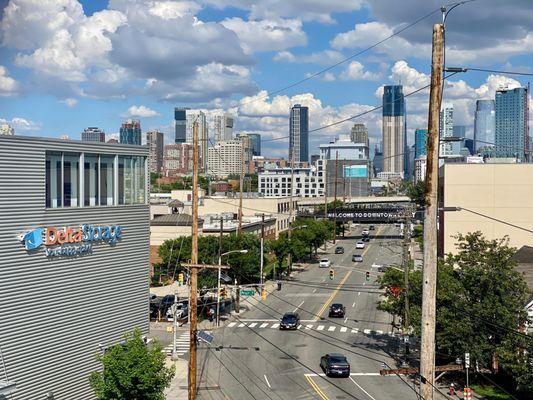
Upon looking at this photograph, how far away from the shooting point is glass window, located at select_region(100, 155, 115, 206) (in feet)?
98.7

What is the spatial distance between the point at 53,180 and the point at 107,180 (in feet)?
11.3

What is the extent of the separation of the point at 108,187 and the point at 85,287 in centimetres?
477

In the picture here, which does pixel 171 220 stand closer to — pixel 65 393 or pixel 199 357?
pixel 199 357

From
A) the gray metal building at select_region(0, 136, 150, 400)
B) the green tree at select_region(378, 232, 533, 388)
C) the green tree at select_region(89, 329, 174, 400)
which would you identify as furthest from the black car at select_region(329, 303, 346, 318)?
the green tree at select_region(89, 329, 174, 400)

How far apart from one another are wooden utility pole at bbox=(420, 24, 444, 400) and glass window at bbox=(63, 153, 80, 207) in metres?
19.0

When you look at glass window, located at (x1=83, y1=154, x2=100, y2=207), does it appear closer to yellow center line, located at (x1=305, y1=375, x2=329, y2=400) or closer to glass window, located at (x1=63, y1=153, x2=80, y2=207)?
glass window, located at (x1=63, y1=153, x2=80, y2=207)

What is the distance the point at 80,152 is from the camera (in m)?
28.5

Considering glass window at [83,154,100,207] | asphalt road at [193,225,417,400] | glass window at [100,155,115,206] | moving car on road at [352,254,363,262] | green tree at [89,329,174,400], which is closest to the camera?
green tree at [89,329,174,400]

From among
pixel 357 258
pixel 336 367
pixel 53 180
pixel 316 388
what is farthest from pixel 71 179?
pixel 357 258

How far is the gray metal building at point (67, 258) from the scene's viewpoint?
24922 millimetres

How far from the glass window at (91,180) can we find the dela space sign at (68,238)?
3.98 feet

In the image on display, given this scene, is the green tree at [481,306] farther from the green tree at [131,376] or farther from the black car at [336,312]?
the black car at [336,312]

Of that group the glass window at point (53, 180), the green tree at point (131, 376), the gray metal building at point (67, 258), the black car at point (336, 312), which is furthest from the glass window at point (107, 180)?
the black car at point (336, 312)

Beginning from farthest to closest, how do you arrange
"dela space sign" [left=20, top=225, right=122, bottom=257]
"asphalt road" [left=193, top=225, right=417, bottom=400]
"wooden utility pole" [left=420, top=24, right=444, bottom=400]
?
"asphalt road" [left=193, top=225, right=417, bottom=400] < "dela space sign" [left=20, top=225, right=122, bottom=257] < "wooden utility pole" [left=420, top=24, right=444, bottom=400]
